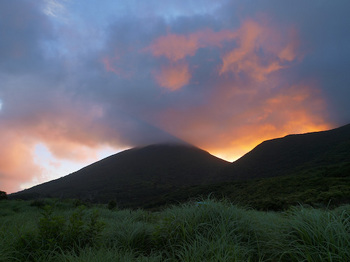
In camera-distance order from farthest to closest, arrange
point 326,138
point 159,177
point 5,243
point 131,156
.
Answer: point 131,156 < point 159,177 < point 326,138 < point 5,243

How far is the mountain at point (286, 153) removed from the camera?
61.5 metres

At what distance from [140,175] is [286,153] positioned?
50702mm

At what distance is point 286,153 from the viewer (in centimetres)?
7175

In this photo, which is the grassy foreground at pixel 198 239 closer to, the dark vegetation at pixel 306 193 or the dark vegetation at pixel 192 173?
the dark vegetation at pixel 306 193

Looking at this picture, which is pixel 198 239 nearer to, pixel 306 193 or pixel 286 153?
pixel 306 193

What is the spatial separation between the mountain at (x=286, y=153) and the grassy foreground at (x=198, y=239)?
57532mm

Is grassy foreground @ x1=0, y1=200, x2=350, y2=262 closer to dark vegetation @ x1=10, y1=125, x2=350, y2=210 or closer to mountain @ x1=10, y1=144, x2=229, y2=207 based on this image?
dark vegetation @ x1=10, y1=125, x2=350, y2=210

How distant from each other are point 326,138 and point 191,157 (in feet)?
190

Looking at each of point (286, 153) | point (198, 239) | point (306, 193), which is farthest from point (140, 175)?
point (198, 239)

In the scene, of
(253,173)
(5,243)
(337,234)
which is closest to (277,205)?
(337,234)

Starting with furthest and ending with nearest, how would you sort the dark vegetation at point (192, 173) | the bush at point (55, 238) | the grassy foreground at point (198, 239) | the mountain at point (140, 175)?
the mountain at point (140, 175), the dark vegetation at point (192, 173), the bush at point (55, 238), the grassy foreground at point (198, 239)

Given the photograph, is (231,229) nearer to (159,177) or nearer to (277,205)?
(277,205)

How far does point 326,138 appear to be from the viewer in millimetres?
71562

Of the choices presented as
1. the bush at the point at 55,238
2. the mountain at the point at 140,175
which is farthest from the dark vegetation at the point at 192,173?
the bush at the point at 55,238
